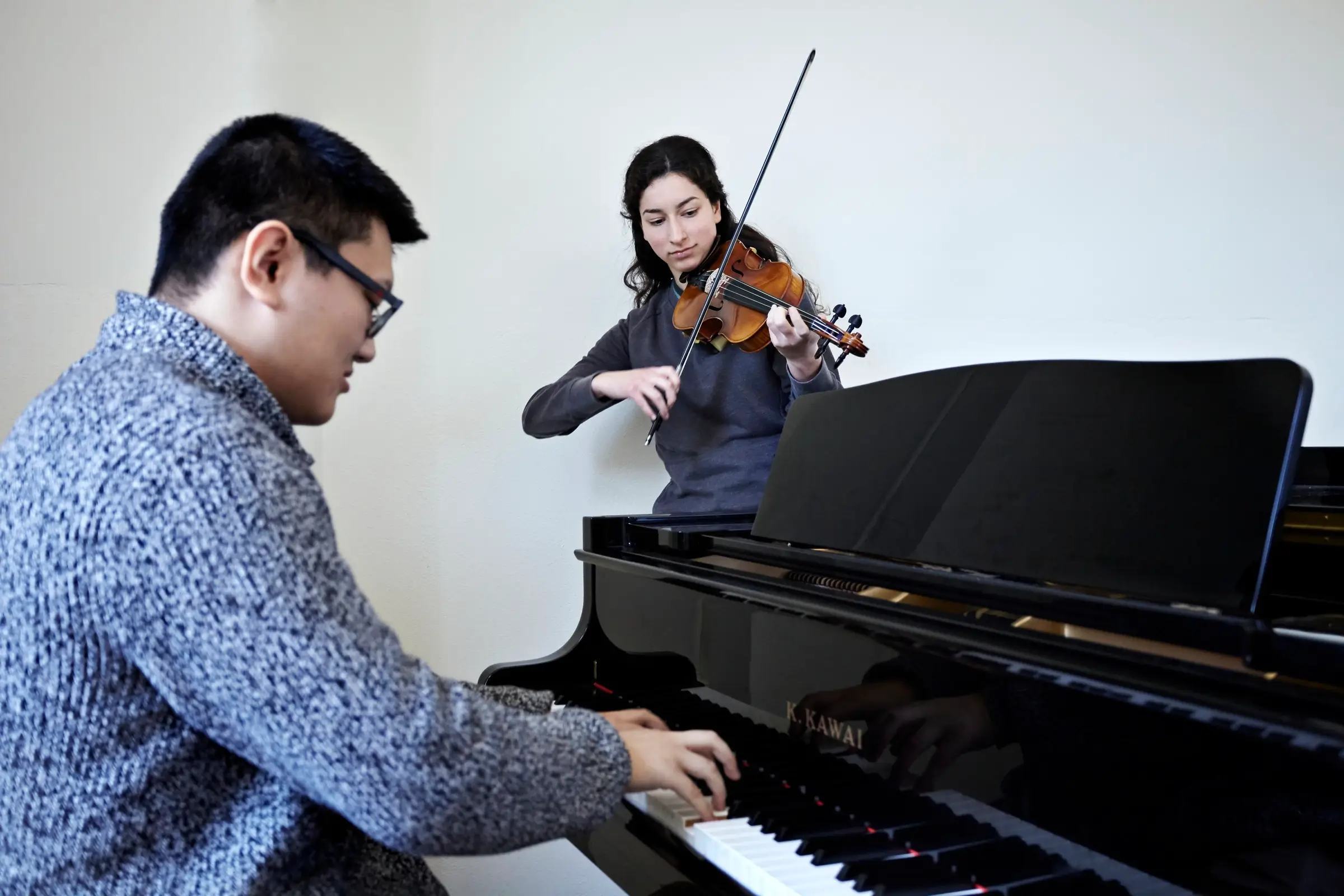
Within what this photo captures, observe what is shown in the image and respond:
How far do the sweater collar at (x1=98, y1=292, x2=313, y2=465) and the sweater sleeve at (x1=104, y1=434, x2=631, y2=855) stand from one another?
0.12 metres

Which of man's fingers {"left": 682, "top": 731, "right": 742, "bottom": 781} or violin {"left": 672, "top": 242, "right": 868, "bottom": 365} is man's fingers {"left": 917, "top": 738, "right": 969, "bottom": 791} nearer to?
man's fingers {"left": 682, "top": 731, "right": 742, "bottom": 781}

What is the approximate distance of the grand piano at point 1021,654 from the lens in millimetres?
748

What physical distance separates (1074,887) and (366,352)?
77 cm

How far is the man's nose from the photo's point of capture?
0.95 meters

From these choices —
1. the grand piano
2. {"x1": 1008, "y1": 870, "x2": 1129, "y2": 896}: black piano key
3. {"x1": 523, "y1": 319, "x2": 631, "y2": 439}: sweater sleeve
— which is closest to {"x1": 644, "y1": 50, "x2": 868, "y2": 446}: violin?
{"x1": 523, "y1": 319, "x2": 631, "y2": 439}: sweater sleeve

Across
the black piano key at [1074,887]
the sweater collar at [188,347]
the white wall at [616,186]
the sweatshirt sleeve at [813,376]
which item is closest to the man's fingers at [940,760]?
the black piano key at [1074,887]

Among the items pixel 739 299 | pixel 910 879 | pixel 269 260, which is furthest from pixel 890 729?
pixel 739 299

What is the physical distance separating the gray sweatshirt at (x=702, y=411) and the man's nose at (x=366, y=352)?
1324 mm

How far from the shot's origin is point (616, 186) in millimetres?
2641

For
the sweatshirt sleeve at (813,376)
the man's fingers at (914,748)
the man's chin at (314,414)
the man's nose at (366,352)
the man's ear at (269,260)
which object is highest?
the sweatshirt sleeve at (813,376)

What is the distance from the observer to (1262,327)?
288 centimetres

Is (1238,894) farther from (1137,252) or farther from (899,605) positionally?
(1137,252)

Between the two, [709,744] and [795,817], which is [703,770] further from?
[795,817]

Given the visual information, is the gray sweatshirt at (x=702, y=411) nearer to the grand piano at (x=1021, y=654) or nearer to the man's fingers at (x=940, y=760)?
the grand piano at (x=1021, y=654)
